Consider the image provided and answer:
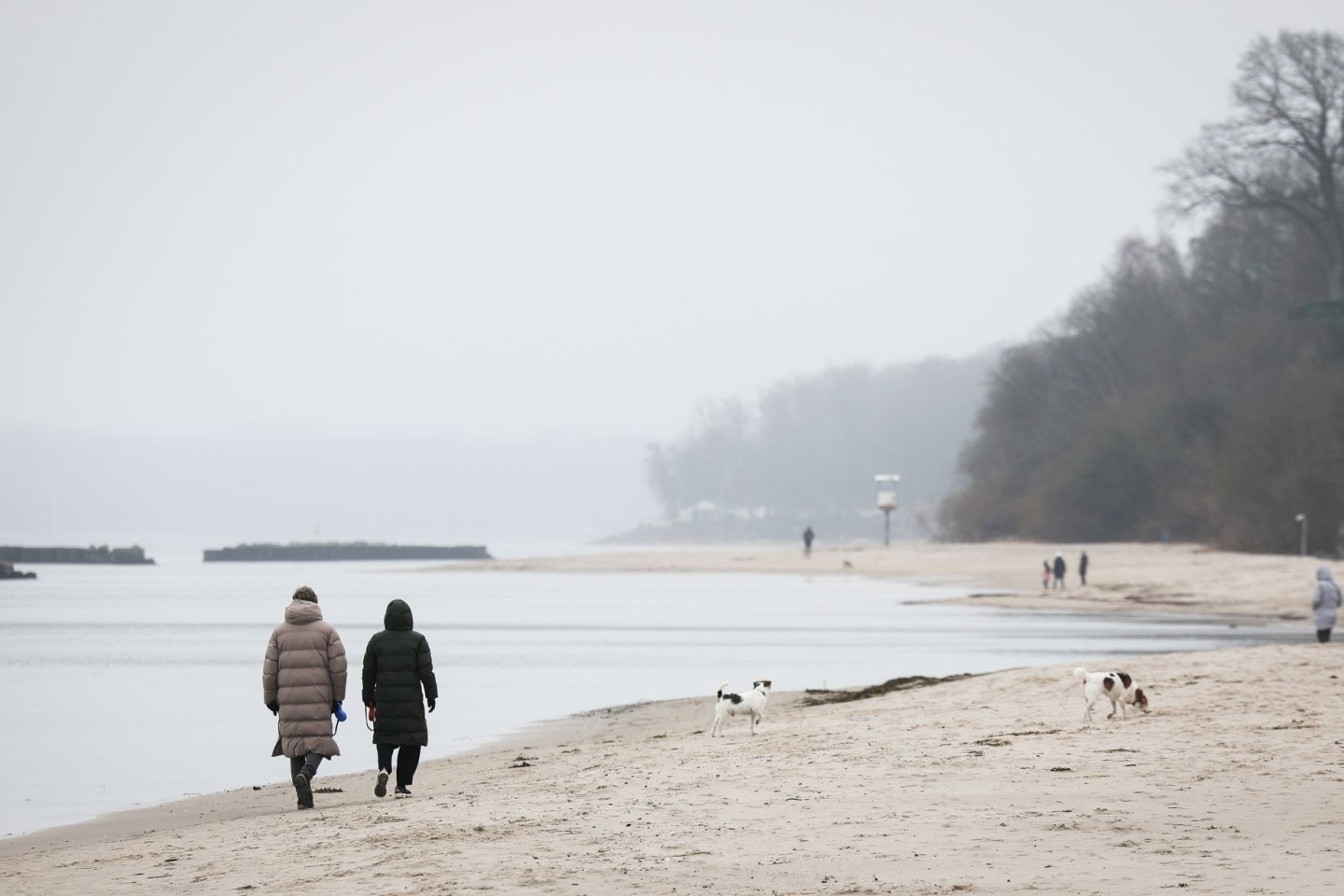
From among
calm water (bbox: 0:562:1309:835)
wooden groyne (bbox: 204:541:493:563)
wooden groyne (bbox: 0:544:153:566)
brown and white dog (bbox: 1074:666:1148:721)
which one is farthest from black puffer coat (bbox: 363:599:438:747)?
wooden groyne (bbox: 204:541:493:563)

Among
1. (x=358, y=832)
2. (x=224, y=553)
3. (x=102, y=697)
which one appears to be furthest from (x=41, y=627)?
(x=224, y=553)

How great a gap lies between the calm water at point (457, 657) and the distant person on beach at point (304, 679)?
2.57 meters

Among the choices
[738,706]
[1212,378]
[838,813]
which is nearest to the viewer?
[838,813]

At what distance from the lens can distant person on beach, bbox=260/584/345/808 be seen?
37.5 ft

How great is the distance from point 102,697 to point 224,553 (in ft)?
358

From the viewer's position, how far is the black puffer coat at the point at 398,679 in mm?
11391

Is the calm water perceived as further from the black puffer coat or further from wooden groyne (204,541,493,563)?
wooden groyne (204,541,493,563)

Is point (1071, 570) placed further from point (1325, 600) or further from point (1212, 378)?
point (1325, 600)

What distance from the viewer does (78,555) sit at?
121 m

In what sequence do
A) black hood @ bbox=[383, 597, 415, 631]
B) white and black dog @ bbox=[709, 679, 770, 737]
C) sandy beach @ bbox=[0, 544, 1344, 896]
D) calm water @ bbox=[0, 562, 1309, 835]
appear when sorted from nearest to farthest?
sandy beach @ bbox=[0, 544, 1344, 896] → black hood @ bbox=[383, 597, 415, 631] → white and black dog @ bbox=[709, 679, 770, 737] → calm water @ bbox=[0, 562, 1309, 835]

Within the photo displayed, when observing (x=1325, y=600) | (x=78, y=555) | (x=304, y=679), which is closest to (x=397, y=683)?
(x=304, y=679)

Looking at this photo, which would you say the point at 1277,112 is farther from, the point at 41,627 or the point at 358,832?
the point at 358,832

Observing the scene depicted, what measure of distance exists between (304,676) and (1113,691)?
691 cm

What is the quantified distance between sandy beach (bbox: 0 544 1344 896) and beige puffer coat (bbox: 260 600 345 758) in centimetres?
54
